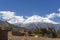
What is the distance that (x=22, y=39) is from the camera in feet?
147

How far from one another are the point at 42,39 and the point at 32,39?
330 centimetres

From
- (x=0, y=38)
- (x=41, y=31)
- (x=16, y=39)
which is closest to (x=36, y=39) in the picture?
(x=16, y=39)

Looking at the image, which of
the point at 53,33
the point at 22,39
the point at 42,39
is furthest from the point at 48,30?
the point at 22,39

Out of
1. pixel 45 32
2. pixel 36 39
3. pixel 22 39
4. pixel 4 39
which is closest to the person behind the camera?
pixel 4 39

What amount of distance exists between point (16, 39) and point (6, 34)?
2446mm

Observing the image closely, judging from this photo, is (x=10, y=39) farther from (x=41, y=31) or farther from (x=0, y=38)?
(x=41, y=31)

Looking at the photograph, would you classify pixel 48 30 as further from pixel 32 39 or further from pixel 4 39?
pixel 4 39

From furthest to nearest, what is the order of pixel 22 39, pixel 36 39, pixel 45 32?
1. pixel 45 32
2. pixel 36 39
3. pixel 22 39

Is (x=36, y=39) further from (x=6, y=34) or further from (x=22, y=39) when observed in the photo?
(x=6, y=34)

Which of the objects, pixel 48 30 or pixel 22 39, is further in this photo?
pixel 48 30

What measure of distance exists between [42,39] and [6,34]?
10.3 m

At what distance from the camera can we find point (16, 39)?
43250mm

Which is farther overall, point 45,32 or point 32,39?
point 45,32

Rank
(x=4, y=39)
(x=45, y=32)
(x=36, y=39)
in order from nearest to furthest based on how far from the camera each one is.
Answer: (x=4, y=39), (x=36, y=39), (x=45, y=32)
